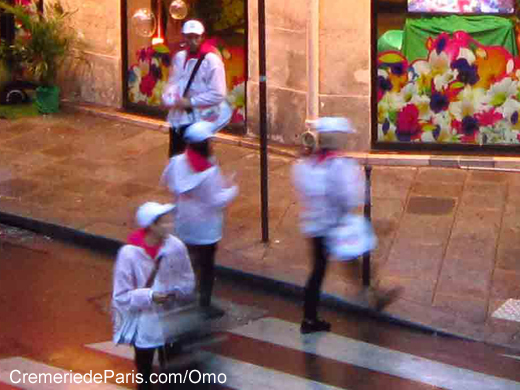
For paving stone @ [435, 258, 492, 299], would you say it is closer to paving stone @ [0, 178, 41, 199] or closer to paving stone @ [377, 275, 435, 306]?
paving stone @ [377, 275, 435, 306]

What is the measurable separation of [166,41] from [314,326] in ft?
22.3

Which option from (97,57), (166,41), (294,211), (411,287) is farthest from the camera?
(97,57)

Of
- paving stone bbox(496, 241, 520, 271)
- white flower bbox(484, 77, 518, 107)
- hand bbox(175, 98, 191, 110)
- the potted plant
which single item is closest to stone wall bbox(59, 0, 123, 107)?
the potted plant

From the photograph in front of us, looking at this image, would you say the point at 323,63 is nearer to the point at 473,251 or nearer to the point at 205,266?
the point at 473,251

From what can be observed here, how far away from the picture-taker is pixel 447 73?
14.1 m

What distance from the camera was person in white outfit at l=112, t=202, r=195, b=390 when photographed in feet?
25.3

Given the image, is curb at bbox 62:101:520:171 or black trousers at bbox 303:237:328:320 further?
curb at bbox 62:101:520:171

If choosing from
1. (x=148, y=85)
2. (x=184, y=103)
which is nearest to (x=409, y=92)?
(x=148, y=85)

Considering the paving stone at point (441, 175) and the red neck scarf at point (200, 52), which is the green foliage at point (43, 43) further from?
the red neck scarf at point (200, 52)

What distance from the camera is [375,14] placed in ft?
46.5

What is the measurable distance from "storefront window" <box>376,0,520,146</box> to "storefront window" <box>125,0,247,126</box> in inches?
68.7

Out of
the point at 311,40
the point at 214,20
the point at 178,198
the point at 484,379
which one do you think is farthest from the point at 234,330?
the point at 214,20

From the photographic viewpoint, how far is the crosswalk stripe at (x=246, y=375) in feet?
28.7

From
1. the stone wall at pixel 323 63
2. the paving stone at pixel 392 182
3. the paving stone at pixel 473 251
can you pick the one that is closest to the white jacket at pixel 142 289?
the paving stone at pixel 473 251
